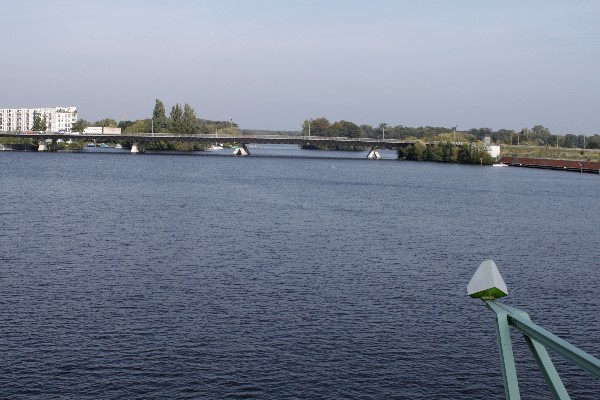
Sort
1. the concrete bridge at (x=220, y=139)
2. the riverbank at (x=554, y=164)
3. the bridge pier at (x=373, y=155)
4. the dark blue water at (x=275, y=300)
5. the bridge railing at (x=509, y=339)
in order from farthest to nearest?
the bridge pier at (x=373, y=155)
the concrete bridge at (x=220, y=139)
the riverbank at (x=554, y=164)
the dark blue water at (x=275, y=300)
the bridge railing at (x=509, y=339)

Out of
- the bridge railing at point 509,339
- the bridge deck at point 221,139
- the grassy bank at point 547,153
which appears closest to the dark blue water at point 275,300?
the bridge railing at point 509,339

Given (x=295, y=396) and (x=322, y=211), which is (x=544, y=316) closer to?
(x=295, y=396)

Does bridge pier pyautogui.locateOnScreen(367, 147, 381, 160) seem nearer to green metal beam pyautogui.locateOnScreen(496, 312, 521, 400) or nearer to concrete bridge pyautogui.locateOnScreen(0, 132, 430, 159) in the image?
concrete bridge pyautogui.locateOnScreen(0, 132, 430, 159)

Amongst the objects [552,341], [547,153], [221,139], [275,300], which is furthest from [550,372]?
[547,153]

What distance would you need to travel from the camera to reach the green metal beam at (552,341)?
4.51 metres

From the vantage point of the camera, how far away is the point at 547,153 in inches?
6983

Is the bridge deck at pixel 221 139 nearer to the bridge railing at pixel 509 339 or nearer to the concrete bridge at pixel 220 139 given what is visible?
the concrete bridge at pixel 220 139

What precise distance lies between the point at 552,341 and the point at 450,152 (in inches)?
6332

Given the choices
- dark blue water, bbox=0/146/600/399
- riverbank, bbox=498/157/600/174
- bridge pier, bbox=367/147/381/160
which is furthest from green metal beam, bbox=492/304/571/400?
bridge pier, bbox=367/147/381/160

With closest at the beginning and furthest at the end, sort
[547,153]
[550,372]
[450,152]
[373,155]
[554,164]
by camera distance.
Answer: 1. [550,372]
2. [554,164]
3. [450,152]
4. [547,153]
5. [373,155]

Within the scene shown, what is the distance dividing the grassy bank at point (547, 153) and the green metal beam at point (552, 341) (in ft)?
553

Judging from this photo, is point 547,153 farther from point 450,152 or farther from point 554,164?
point 450,152

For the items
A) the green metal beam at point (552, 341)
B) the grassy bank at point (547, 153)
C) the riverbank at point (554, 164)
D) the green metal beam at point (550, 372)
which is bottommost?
the green metal beam at point (550, 372)

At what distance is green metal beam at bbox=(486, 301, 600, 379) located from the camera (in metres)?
4.51
